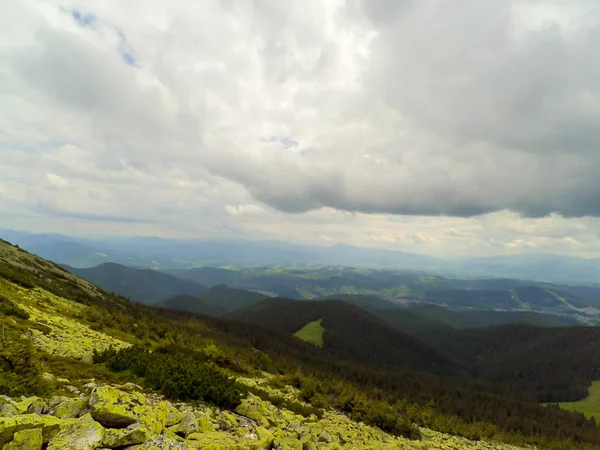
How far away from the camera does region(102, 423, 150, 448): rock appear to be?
306 inches

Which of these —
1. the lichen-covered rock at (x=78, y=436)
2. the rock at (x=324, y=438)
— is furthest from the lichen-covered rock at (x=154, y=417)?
the rock at (x=324, y=438)

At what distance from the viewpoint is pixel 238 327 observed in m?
146

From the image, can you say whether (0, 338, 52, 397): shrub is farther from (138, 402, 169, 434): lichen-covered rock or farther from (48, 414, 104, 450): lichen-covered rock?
(48, 414, 104, 450): lichen-covered rock

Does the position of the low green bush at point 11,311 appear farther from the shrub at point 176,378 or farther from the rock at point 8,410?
the rock at point 8,410

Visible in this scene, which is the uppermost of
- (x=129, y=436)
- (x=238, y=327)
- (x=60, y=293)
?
(x=129, y=436)

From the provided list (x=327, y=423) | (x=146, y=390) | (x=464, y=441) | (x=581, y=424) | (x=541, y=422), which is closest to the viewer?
(x=146, y=390)

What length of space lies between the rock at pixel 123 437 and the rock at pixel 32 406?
11.2 ft

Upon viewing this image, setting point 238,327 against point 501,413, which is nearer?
point 501,413

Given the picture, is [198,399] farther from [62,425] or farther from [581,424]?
[581,424]

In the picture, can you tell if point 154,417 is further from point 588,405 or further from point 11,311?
point 588,405

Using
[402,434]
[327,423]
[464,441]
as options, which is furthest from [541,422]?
[327,423]

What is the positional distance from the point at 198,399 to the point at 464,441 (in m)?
28.2

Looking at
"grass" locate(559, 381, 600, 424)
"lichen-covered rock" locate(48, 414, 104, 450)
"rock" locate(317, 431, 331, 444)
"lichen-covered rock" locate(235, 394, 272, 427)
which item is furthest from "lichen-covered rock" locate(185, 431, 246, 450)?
"grass" locate(559, 381, 600, 424)

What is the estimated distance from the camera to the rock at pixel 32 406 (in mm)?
9172
